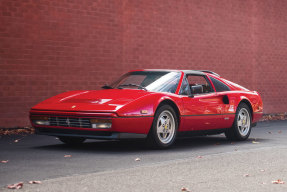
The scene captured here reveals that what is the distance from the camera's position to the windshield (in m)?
9.16

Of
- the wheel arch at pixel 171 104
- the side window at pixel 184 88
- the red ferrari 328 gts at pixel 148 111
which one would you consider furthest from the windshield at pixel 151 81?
the wheel arch at pixel 171 104

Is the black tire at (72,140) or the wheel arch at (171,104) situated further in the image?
the black tire at (72,140)

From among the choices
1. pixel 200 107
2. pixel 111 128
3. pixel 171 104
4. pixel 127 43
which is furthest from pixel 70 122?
pixel 127 43

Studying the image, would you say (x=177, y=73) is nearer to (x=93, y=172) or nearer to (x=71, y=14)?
(x=93, y=172)

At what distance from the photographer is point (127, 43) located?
14.6 m

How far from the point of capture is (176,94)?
9.14 m

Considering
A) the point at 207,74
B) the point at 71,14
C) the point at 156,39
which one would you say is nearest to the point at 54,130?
the point at 207,74

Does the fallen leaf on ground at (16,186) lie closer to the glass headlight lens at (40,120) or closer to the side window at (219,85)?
the glass headlight lens at (40,120)

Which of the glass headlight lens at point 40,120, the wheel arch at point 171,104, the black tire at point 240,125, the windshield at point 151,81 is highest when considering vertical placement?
the windshield at point 151,81

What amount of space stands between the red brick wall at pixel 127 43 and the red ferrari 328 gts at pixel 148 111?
3370 millimetres

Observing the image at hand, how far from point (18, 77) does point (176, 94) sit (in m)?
4.57

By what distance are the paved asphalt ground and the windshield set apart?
1017mm

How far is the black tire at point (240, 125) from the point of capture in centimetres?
1047

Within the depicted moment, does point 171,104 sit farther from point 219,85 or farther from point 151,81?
point 219,85
